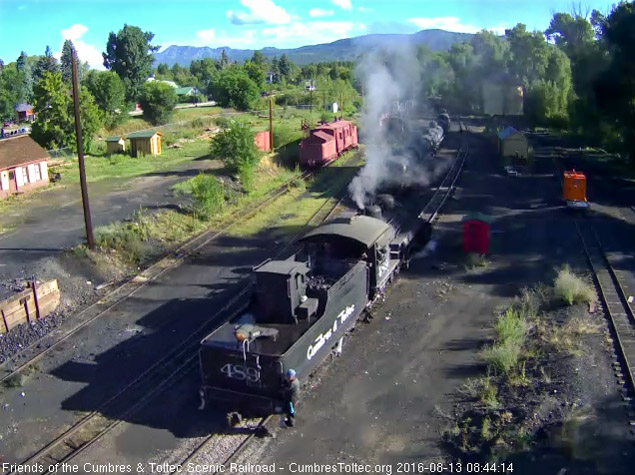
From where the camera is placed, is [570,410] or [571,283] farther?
[571,283]

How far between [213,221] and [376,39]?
46.3ft

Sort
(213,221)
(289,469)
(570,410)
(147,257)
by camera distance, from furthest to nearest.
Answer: (213,221) → (147,257) → (570,410) → (289,469)

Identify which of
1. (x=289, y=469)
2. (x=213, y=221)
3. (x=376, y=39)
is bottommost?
(x=289, y=469)

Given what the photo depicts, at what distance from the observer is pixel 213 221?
26.0m

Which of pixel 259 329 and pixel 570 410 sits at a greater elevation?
pixel 259 329

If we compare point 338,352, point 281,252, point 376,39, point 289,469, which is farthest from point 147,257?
point 376,39

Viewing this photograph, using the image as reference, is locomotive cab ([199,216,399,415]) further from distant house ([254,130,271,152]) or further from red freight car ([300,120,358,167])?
distant house ([254,130,271,152])

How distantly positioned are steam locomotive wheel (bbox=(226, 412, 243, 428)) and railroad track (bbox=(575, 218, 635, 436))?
7.23 meters

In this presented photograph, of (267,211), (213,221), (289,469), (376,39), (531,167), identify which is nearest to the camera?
(289,469)

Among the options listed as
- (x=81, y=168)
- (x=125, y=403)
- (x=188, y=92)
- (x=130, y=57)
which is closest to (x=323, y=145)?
(x=81, y=168)

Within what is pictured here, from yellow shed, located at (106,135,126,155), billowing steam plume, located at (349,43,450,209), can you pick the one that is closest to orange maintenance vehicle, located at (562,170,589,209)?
billowing steam plume, located at (349,43,450,209)

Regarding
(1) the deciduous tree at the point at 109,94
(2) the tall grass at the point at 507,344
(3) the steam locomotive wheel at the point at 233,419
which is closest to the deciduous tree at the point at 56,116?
(1) the deciduous tree at the point at 109,94

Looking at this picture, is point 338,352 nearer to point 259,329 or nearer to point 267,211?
point 259,329

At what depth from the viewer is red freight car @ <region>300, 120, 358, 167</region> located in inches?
1496
